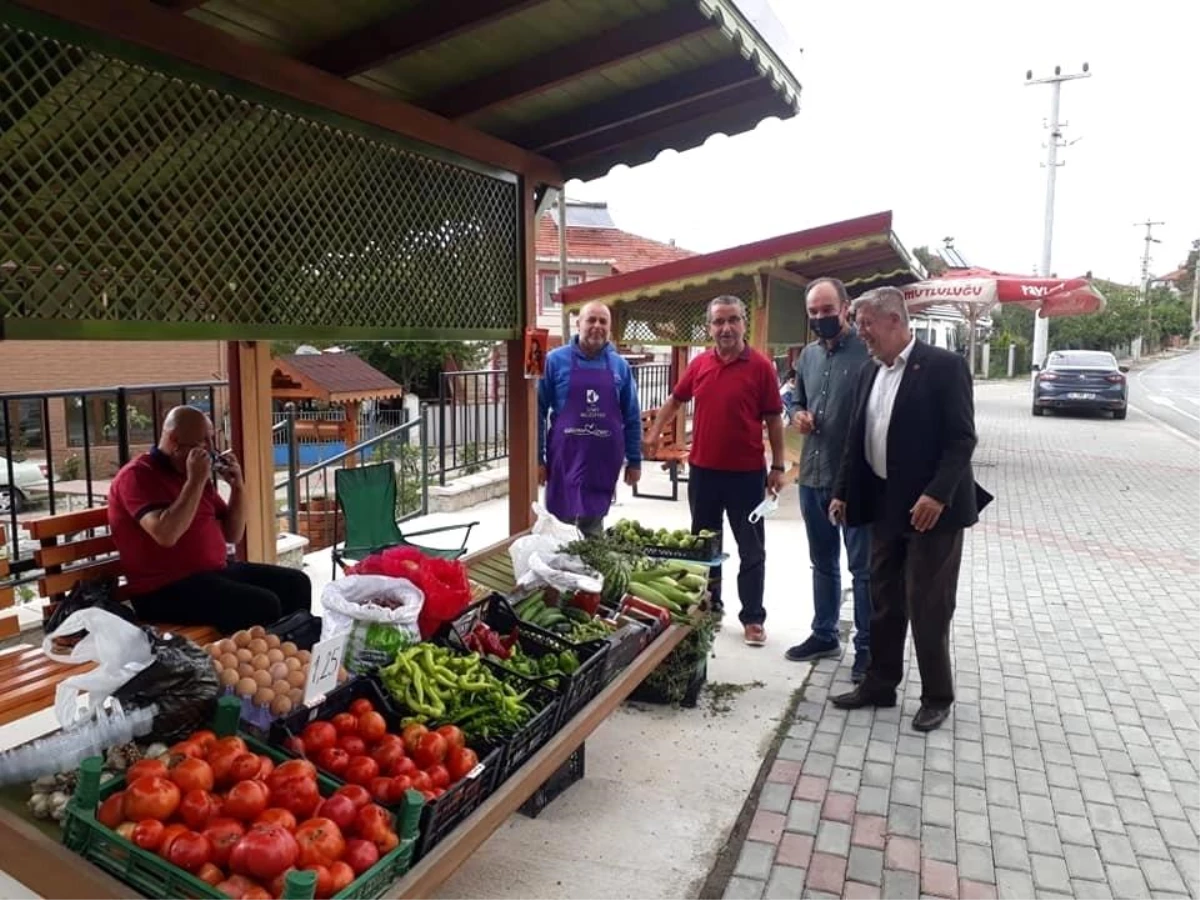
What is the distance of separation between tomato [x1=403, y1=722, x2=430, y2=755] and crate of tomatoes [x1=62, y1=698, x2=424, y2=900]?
25 cm

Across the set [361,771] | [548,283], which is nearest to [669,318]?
[361,771]

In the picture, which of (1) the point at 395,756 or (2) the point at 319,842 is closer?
(2) the point at 319,842

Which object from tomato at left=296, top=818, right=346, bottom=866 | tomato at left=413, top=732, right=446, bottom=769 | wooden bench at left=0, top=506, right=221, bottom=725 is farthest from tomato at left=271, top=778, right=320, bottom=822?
wooden bench at left=0, top=506, right=221, bottom=725

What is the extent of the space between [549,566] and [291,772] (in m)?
1.73

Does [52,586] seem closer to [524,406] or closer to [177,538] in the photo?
[177,538]

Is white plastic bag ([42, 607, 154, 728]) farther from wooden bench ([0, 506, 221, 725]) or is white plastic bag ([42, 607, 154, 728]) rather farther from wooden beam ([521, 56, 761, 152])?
wooden beam ([521, 56, 761, 152])

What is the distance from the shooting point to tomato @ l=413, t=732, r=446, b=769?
2402mm

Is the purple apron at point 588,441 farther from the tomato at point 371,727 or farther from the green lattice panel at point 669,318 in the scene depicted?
the green lattice panel at point 669,318

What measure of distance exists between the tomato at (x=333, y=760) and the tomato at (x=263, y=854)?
43 centimetres

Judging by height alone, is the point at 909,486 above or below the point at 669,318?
below

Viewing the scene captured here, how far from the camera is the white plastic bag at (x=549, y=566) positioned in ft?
12.2

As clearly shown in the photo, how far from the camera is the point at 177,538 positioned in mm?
3404

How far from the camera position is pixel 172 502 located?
3484mm

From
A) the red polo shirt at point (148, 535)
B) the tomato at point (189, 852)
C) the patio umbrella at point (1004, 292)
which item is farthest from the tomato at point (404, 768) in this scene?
the patio umbrella at point (1004, 292)
